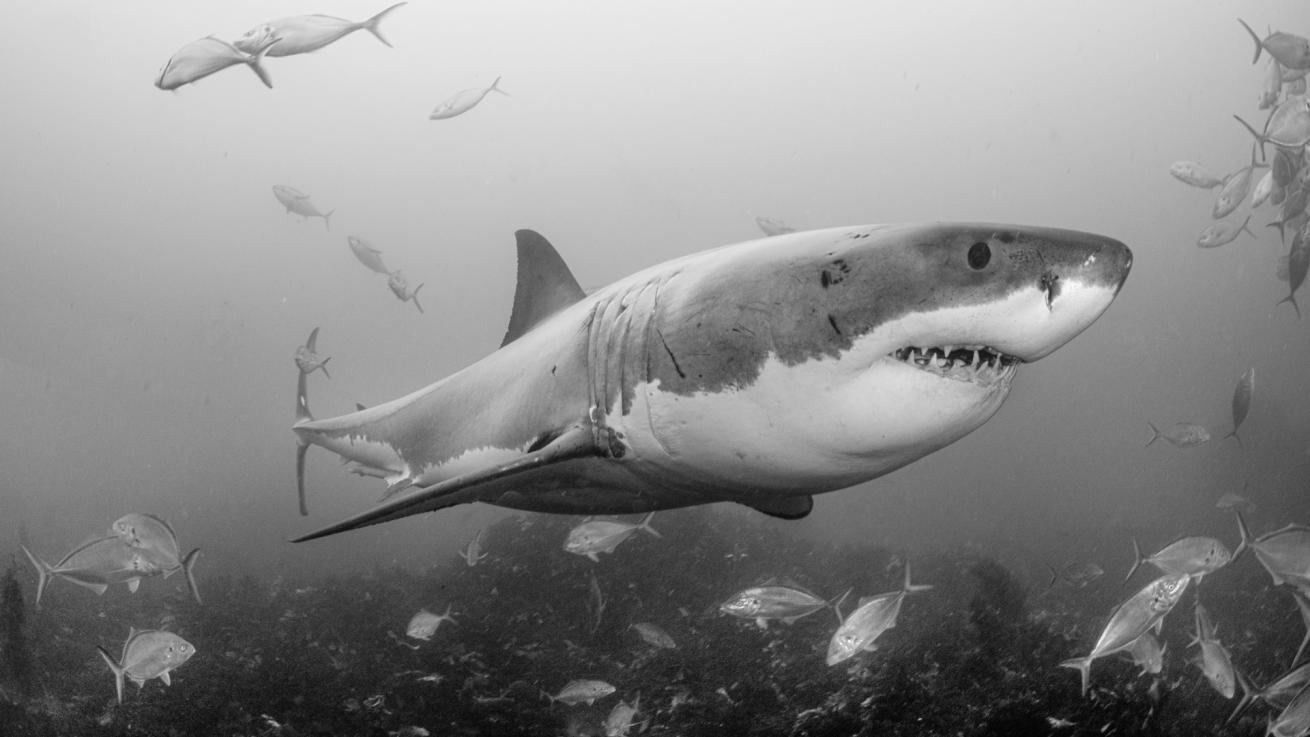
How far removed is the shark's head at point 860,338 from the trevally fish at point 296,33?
5012 mm

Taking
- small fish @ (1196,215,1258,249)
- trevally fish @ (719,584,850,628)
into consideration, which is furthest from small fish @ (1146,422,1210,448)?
trevally fish @ (719,584,850,628)

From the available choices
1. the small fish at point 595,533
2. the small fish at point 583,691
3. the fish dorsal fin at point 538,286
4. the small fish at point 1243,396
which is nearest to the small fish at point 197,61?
the fish dorsal fin at point 538,286

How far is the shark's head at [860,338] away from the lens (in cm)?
170

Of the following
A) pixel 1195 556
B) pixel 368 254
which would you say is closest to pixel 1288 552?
pixel 1195 556

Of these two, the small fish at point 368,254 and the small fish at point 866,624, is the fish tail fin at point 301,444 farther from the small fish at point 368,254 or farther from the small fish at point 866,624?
the small fish at point 368,254

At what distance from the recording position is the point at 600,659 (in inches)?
253

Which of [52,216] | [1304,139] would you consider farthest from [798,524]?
[52,216]

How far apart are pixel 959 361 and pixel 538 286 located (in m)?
2.81

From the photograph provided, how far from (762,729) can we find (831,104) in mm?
96444

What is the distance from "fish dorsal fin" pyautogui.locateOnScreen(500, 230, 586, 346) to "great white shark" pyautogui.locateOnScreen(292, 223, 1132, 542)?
1.06 metres

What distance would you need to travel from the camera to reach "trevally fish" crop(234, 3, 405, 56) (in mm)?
5652

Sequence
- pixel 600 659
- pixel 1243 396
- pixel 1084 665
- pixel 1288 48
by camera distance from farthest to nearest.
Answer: pixel 1243 396 → pixel 1288 48 → pixel 600 659 → pixel 1084 665

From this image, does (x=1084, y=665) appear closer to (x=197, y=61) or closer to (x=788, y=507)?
(x=788, y=507)

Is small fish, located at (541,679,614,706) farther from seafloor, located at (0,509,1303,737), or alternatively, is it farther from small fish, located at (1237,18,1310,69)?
small fish, located at (1237,18,1310,69)
